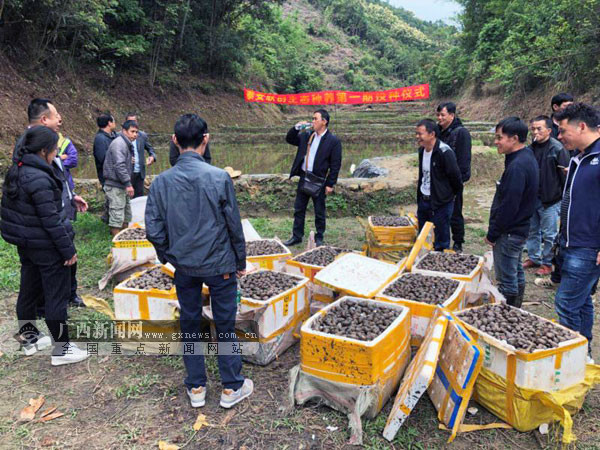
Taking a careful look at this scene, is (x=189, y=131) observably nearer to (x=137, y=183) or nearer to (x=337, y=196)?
(x=137, y=183)

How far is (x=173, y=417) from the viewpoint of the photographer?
7.84 ft

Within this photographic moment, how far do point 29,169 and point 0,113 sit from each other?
29.6ft

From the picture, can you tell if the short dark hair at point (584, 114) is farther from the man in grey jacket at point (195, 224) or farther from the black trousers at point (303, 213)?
the black trousers at point (303, 213)

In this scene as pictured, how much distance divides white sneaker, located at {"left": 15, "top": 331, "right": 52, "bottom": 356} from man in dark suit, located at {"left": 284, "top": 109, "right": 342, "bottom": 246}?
2.91 m

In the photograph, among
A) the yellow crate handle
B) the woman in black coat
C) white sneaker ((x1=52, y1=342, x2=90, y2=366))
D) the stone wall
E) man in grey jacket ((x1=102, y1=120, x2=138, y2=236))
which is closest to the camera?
the woman in black coat

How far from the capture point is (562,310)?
259cm

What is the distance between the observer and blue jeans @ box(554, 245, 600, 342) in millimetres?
2424

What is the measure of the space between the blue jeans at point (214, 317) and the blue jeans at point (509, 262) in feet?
6.94

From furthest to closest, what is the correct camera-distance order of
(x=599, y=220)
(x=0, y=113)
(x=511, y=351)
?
(x=0, y=113) < (x=599, y=220) < (x=511, y=351)

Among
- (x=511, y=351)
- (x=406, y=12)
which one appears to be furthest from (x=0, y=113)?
(x=406, y=12)

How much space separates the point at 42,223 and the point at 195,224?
1185 mm

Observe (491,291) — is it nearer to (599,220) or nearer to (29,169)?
(599,220)

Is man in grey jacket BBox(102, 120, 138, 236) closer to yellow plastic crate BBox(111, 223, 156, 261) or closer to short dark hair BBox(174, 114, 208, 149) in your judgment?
yellow plastic crate BBox(111, 223, 156, 261)

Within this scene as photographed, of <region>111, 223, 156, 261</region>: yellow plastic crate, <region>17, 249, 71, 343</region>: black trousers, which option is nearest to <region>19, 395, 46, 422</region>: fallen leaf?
<region>17, 249, 71, 343</region>: black trousers
